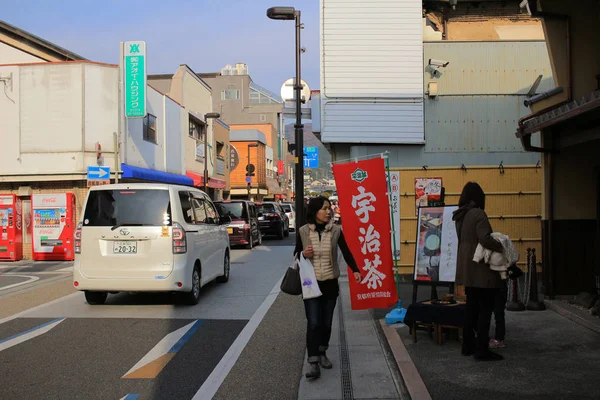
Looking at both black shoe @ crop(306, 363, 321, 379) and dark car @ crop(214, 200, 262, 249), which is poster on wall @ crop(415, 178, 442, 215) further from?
dark car @ crop(214, 200, 262, 249)

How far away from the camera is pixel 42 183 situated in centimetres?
1948

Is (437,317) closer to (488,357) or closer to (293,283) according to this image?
(488,357)

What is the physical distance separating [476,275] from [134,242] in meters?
5.40

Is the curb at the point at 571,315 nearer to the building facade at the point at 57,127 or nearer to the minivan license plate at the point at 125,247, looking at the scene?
the minivan license plate at the point at 125,247

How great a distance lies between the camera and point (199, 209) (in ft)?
33.7

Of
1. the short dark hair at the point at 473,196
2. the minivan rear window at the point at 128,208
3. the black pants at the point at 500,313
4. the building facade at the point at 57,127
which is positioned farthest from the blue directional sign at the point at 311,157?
the short dark hair at the point at 473,196

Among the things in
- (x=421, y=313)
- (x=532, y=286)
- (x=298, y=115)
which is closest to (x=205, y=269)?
(x=298, y=115)

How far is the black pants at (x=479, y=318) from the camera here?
5.60 metres

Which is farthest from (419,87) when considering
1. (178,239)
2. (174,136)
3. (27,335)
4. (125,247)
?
(174,136)

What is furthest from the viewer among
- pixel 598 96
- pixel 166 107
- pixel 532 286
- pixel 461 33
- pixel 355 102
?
pixel 166 107

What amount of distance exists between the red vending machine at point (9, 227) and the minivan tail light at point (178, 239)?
11.2 meters

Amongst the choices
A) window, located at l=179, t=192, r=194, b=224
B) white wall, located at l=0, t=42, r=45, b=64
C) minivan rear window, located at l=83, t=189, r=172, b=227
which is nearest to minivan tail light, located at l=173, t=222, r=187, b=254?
minivan rear window, located at l=83, t=189, r=172, b=227

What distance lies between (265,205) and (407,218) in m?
15.8

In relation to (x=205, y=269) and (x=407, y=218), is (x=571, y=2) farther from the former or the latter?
(x=205, y=269)
